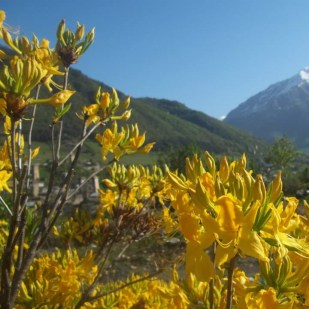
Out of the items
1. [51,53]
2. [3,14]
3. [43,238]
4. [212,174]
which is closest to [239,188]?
[212,174]

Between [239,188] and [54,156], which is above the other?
[54,156]

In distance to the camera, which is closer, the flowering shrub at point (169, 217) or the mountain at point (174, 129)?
the flowering shrub at point (169, 217)

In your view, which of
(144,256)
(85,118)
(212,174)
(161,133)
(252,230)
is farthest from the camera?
(161,133)

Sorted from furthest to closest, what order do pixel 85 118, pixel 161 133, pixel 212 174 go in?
pixel 161 133, pixel 85 118, pixel 212 174

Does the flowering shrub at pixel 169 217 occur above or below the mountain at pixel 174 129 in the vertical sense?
below

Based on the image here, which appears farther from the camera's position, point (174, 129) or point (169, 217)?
point (174, 129)

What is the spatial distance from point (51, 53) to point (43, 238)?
72cm

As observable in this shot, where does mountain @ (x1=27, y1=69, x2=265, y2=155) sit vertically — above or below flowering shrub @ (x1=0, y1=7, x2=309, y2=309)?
above

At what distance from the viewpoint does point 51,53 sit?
5.14ft

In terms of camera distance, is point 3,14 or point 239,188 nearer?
point 239,188

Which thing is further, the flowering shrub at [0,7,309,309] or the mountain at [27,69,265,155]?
the mountain at [27,69,265,155]

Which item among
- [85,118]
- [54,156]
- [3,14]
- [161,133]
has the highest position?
A: [161,133]

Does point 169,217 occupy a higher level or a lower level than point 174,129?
lower

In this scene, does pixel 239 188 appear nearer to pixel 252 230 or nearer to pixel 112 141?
pixel 252 230
